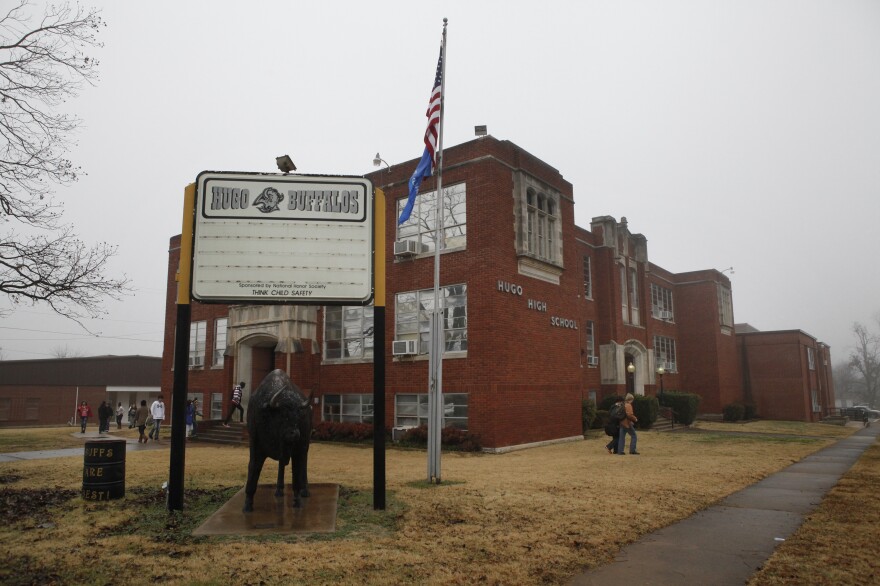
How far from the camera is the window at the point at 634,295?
1299 inches

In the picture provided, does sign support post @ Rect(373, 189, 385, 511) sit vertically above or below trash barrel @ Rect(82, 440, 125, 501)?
above

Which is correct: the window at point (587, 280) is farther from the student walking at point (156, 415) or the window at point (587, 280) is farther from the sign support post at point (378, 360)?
the sign support post at point (378, 360)

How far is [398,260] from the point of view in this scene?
2103 centimetres

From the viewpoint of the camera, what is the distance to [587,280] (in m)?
30.7

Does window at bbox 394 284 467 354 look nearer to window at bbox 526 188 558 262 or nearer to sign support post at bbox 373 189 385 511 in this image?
window at bbox 526 188 558 262

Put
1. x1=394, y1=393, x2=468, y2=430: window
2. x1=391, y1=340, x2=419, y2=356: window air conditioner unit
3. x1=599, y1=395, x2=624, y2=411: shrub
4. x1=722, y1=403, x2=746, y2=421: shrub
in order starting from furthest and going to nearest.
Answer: x1=722, y1=403, x2=746, y2=421: shrub < x1=599, y1=395, x2=624, y2=411: shrub < x1=391, y1=340, x2=419, y2=356: window air conditioner unit < x1=394, y1=393, x2=468, y2=430: window

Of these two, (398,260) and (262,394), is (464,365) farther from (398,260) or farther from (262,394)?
(262,394)

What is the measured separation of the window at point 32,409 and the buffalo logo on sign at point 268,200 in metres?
45.4

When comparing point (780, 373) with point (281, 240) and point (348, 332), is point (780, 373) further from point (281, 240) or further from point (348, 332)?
point (281, 240)

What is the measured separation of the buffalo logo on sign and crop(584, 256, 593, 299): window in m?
23.0

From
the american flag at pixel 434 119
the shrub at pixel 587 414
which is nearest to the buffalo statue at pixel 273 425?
the american flag at pixel 434 119

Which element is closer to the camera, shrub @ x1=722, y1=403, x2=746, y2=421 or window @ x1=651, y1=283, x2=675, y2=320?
shrub @ x1=722, y1=403, x2=746, y2=421

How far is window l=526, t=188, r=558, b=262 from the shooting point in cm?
2091

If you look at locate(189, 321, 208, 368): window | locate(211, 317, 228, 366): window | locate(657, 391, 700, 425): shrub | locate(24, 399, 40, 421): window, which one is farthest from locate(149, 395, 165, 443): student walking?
locate(24, 399, 40, 421): window
